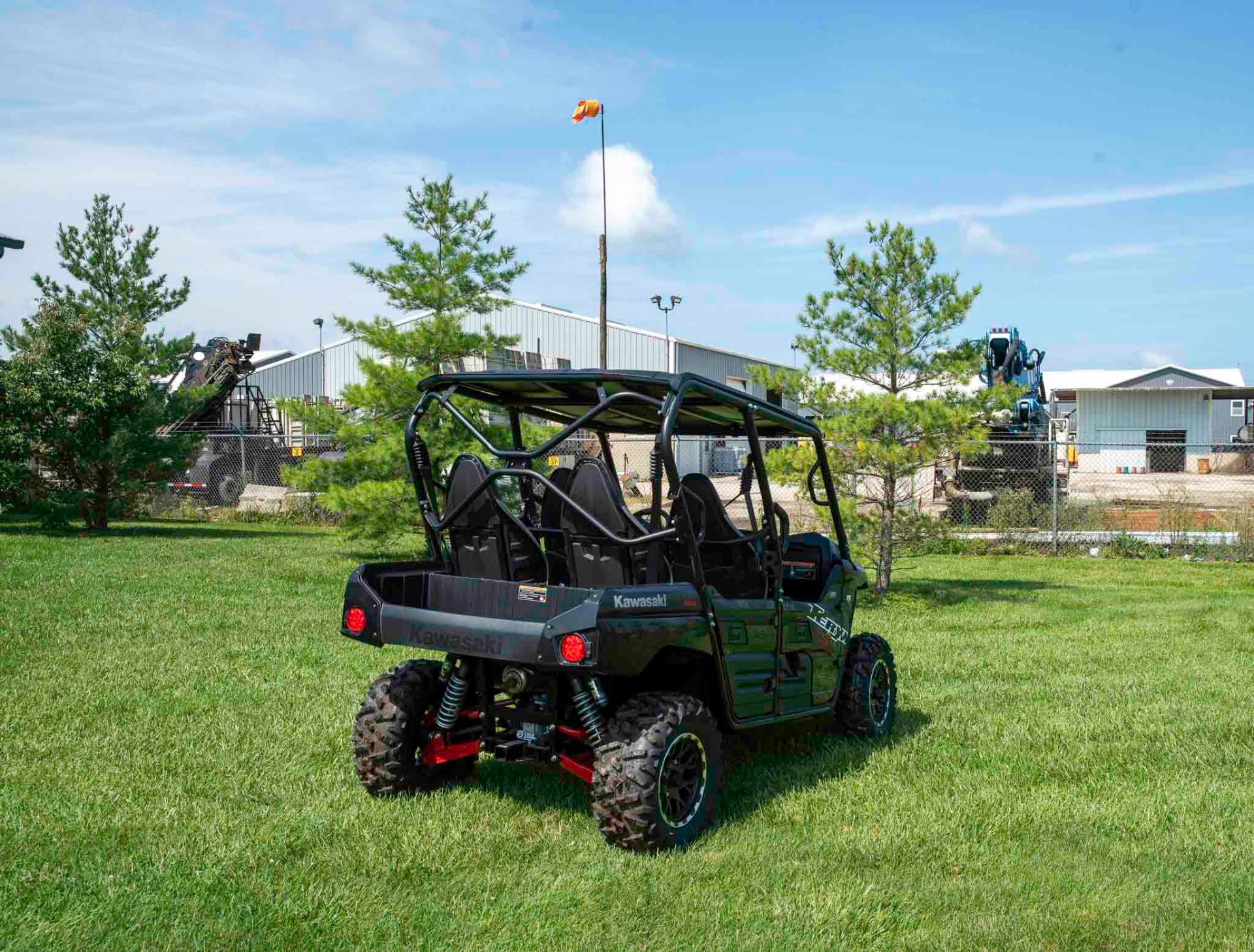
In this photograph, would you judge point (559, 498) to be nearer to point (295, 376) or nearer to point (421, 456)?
point (421, 456)

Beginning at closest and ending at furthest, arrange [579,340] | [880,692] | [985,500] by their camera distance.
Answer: [880,692], [985,500], [579,340]

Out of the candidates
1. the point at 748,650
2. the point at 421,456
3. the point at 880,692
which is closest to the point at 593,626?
the point at 748,650

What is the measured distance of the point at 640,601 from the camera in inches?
194

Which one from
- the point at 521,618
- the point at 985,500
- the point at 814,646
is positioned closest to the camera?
the point at 521,618

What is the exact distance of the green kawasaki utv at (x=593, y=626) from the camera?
4891 mm

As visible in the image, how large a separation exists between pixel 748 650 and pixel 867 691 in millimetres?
1358

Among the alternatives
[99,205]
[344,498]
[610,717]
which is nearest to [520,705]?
[610,717]

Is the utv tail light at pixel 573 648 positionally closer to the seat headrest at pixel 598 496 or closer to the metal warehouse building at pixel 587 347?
the seat headrest at pixel 598 496

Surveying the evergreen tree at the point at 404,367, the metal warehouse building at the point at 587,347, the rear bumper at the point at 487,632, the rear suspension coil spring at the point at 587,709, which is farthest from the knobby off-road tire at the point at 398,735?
the metal warehouse building at the point at 587,347

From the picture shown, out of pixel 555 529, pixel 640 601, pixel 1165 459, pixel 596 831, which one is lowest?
pixel 596 831

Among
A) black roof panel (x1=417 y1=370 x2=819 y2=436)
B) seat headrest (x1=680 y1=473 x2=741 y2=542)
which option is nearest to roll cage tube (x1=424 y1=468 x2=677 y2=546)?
black roof panel (x1=417 y1=370 x2=819 y2=436)

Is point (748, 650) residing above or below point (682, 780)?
above

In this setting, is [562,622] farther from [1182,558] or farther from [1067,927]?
[1182,558]

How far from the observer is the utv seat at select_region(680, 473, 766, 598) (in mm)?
5840
